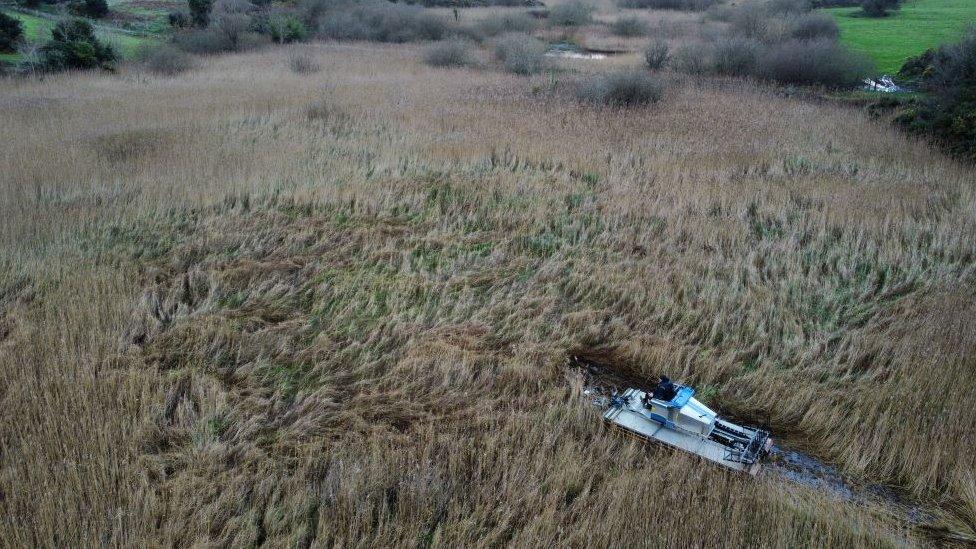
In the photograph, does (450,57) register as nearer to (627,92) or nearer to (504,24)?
(627,92)

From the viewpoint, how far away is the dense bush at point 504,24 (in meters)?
31.6

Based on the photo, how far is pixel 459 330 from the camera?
6227 millimetres

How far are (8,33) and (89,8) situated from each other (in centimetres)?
990

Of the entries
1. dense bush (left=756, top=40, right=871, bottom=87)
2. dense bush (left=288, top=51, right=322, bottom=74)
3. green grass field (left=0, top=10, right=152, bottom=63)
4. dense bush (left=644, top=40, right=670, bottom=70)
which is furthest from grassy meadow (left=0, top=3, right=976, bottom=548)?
dense bush (left=644, top=40, right=670, bottom=70)

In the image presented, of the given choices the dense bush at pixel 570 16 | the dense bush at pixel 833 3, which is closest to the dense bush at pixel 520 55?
the dense bush at pixel 570 16

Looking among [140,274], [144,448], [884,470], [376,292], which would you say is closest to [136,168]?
[140,274]

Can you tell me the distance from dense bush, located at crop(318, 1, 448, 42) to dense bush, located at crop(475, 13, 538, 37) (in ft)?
6.60

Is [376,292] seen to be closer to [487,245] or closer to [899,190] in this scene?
[487,245]

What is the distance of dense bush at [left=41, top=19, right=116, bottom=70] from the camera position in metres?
18.6

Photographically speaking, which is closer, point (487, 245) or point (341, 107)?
point (487, 245)

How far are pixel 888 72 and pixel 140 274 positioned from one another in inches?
839

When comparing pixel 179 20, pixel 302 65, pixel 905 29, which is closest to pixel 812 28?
pixel 905 29

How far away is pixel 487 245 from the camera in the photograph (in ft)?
26.6

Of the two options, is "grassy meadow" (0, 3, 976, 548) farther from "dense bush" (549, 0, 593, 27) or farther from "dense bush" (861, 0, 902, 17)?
"dense bush" (549, 0, 593, 27)
